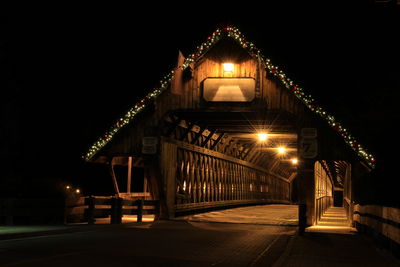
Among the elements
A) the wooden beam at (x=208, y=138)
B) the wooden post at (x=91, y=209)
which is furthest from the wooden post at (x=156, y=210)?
the wooden beam at (x=208, y=138)

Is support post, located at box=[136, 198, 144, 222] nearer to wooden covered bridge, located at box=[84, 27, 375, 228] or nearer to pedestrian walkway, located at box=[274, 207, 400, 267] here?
wooden covered bridge, located at box=[84, 27, 375, 228]

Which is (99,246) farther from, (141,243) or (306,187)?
(306,187)

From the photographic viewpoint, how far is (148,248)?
12.2 metres

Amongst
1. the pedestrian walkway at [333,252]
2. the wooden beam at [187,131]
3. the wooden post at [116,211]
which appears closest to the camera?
the pedestrian walkway at [333,252]

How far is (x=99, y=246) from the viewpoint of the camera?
12203mm

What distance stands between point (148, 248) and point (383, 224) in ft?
16.7

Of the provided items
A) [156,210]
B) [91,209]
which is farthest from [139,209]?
[91,209]

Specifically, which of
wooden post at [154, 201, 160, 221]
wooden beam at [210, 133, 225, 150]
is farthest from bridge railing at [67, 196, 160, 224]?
wooden beam at [210, 133, 225, 150]

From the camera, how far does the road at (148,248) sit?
998 centimetres

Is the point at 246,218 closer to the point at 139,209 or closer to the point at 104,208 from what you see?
the point at 139,209

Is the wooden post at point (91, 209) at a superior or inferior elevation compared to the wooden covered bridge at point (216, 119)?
inferior

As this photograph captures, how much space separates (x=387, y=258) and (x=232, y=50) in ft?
38.5

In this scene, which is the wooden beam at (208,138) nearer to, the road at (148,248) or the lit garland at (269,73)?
the lit garland at (269,73)

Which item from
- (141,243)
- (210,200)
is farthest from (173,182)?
(141,243)
